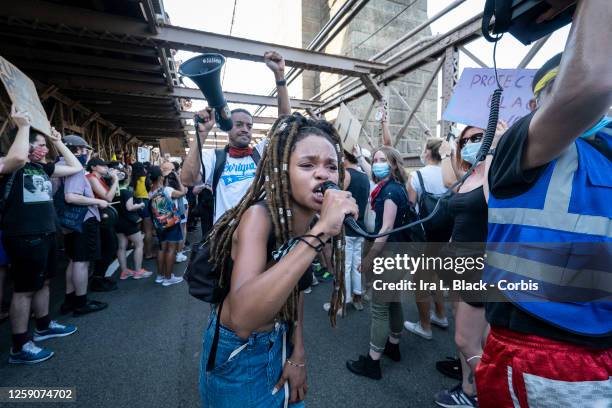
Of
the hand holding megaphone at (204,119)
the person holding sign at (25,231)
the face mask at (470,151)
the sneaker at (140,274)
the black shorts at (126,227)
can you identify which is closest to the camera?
the face mask at (470,151)

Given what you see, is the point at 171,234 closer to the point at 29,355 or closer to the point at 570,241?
the point at 29,355

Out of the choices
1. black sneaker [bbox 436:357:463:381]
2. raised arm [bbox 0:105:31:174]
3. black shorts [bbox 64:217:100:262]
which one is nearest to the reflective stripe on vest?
black sneaker [bbox 436:357:463:381]

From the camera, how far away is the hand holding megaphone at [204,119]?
2.32m

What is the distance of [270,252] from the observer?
3.59 ft

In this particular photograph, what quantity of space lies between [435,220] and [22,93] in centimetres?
407

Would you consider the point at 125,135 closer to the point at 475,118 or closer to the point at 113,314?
the point at 113,314

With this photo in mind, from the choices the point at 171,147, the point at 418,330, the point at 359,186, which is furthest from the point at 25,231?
the point at 171,147

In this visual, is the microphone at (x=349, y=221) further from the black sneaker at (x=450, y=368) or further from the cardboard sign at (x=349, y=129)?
the cardboard sign at (x=349, y=129)

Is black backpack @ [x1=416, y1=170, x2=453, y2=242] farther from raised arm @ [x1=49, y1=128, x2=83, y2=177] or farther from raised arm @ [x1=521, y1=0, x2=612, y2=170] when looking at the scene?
raised arm @ [x1=49, y1=128, x2=83, y2=177]

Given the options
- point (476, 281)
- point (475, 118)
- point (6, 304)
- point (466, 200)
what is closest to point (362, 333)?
point (476, 281)

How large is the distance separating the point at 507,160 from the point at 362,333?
280 centimetres

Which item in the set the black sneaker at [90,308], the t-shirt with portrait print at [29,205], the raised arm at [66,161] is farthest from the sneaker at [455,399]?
the raised arm at [66,161]

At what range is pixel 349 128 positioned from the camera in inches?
154

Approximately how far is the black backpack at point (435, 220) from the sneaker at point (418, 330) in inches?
43.5
